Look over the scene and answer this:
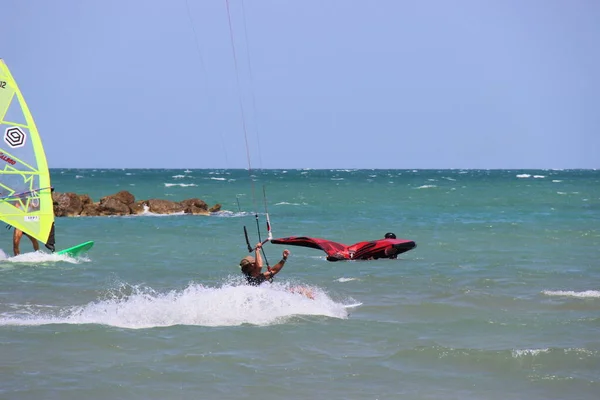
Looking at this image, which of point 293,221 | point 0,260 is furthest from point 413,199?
point 0,260

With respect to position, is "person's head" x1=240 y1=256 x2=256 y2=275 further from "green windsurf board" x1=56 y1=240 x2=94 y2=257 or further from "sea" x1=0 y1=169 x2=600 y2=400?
"green windsurf board" x1=56 y1=240 x2=94 y2=257

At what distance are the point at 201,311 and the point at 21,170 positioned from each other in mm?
8066

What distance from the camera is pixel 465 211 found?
4491cm

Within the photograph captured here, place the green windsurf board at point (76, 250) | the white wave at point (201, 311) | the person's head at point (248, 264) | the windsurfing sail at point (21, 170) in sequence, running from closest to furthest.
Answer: the white wave at point (201, 311), the person's head at point (248, 264), the windsurfing sail at point (21, 170), the green windsurf board at point (76, 250)

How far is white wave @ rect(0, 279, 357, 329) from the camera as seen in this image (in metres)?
12.9

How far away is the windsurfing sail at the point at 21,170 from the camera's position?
18.9 metres

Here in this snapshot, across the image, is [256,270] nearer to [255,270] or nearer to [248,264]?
[255,270]

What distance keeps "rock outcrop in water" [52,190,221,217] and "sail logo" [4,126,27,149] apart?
66.6 ft

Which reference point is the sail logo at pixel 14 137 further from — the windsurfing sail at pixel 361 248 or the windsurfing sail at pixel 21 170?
the windsurfing sail at pixel 361 248

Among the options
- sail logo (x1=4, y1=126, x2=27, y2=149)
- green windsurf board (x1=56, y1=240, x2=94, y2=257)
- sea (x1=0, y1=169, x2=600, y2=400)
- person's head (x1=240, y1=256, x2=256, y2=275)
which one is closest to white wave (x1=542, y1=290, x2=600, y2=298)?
sea (x1=0, y1=169, x2=600, y2=400)

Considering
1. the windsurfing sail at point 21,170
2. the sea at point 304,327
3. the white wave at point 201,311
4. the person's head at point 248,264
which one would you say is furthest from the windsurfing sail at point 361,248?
the windsurfing sail at point 21,170

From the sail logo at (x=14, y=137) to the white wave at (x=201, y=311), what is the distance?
6.02 m

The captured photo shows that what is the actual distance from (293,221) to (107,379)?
28200 mm

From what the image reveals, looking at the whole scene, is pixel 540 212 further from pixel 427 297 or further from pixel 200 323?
pixel 200 323
